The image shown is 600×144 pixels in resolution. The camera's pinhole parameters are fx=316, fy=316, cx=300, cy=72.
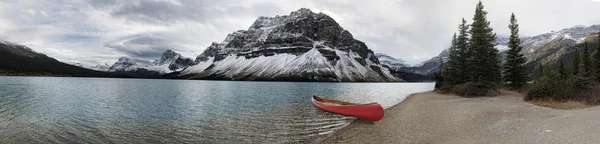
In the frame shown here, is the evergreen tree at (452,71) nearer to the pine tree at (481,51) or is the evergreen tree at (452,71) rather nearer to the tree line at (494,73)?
the tree line at (494,73)

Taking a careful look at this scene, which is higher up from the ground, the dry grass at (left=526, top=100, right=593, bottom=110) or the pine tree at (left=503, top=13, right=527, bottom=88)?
the pine tree at (left=503, top=13, right=527, bottom=88)

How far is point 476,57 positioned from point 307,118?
3590cm

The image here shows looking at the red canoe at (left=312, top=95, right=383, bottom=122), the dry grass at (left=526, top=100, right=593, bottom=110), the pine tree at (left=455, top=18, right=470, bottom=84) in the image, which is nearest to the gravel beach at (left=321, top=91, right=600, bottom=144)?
the red canoe at (left=312, top=95, right=383, bottom=122)

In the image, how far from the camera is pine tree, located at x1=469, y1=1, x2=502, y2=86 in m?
49.3

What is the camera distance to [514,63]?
5775 centimetres

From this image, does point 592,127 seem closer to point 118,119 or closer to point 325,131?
point 325,131

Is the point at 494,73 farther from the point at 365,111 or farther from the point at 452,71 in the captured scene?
the point at 365,111

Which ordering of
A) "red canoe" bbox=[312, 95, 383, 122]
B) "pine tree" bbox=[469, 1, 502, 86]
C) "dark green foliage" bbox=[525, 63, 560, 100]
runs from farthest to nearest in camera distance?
"pine tree" bbox=[469, 1, 502, 86]
"dark green foliage" bbox=[525, 63, 560, 100]
"red canoe" bbox=[312, 95, 383, 122]

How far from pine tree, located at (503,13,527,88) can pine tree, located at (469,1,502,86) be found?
713 centimetres

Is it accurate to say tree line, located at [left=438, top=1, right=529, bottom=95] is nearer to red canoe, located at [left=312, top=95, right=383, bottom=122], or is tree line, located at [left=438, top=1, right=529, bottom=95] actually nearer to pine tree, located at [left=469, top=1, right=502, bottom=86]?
pine tree, located at [left=469, top=1, right=502, bottom=86]

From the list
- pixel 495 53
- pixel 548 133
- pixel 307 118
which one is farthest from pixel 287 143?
pixel 495 53

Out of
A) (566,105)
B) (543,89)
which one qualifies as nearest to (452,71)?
(543,89)

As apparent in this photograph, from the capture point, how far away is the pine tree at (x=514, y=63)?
57.5m

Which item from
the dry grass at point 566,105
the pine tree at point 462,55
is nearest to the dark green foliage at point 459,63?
the pine tree at point 462,55
